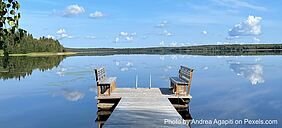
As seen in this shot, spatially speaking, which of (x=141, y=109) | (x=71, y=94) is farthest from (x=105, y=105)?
(x=71, y=94)

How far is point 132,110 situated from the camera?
11.6 meters

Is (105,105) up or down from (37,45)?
down

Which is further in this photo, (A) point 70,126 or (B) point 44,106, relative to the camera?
(B) point 44,106

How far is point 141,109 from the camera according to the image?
467 inches

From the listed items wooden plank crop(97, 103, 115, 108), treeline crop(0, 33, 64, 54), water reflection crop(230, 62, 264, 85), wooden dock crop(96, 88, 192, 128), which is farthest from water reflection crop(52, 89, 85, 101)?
treeline crop(0, 33, 64, 54)

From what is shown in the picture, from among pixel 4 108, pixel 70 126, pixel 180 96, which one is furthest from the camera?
pixel 4 108

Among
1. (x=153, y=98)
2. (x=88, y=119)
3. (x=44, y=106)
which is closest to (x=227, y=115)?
(x=153, y=98)

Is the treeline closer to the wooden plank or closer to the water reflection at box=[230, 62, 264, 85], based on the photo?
the water reflection at box=[230, 62, 264, 85]

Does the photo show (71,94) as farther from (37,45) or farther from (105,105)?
(37,45)

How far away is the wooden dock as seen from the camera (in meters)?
9.40

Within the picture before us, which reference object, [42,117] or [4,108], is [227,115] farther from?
[4,108]

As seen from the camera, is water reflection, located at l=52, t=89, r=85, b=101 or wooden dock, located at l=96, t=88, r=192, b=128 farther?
water reflection, located at l=52, t=89, r=85, b=101

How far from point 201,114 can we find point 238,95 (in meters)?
6.91

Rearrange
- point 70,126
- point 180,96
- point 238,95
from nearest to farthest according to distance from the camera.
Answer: point 70,126
point 180,96
point 238,95
